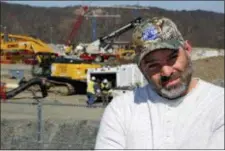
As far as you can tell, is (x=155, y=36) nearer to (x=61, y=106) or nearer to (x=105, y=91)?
(x=61, y=106)

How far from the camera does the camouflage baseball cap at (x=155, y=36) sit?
2.30 meters

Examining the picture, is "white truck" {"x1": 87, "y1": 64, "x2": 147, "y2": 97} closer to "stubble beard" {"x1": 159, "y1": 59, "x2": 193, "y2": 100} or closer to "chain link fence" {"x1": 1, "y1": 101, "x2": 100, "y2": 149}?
"chain link fence" {"x1": 1, "y1": 101, "x2": 100, "y2": 149}

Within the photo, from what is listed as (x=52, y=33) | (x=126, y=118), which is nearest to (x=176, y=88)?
(x=126, y=118)

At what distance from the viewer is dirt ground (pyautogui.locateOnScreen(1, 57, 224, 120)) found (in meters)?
16.8

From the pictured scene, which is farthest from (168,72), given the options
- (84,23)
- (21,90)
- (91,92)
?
(84,23)

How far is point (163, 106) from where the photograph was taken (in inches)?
92.4

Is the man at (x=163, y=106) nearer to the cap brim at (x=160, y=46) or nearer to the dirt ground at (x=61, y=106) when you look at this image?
the cap brim at (x=160, y=46)

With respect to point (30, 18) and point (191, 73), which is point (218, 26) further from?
point (191, 73)

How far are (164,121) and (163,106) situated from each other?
2.3 inches

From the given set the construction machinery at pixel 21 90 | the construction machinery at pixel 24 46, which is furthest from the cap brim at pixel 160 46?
the construction machinery at pixel 24 46

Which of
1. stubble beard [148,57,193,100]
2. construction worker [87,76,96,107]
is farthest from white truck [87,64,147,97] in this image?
stubble beard [148,57,193,100]

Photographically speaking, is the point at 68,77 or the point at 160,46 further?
the point at 68,77

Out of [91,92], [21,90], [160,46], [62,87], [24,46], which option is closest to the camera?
[160,46]

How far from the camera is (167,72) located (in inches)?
91.0
